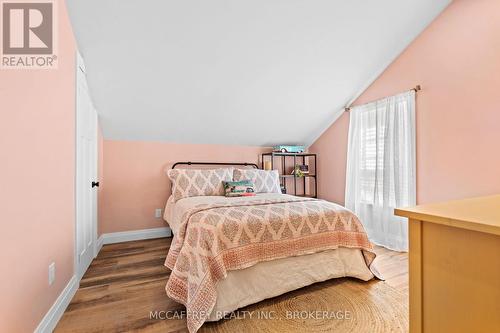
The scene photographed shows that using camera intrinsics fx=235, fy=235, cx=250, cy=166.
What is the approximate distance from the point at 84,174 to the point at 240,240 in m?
1.64

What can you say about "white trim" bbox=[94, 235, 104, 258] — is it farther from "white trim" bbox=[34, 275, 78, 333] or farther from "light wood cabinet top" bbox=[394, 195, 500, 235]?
"light wood cabinet top" bbox=[394, 195, 500, 235]

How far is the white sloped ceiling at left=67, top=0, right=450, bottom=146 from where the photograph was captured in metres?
2.07

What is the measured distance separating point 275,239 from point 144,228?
2319 millimetres

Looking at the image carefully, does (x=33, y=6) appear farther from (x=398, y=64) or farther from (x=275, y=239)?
(x=398, y=64)

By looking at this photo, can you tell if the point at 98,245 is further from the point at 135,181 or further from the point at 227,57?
the point at 227,57

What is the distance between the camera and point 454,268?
69 centimetres

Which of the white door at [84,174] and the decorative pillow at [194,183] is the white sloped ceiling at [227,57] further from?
the decorative pillow at [194,183]

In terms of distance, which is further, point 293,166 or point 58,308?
point 293,166

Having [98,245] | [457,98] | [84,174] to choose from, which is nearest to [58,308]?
[84,174]

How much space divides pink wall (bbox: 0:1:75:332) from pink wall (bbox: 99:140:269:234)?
4.58 feet

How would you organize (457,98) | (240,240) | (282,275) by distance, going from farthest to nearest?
(457,98), (282,275), (240,240)

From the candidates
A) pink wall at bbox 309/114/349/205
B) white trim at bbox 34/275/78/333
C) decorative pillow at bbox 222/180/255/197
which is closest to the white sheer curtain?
pink wall at bbox 309/114/349/205

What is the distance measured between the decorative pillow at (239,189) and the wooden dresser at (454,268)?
89.8 inches

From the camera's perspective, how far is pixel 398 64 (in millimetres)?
3041
